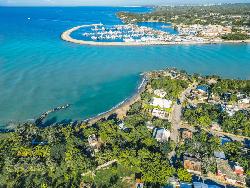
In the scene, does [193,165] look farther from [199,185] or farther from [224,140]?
[224,140]

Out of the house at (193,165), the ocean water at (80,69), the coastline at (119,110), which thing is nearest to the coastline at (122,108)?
the coastline at (119,110)

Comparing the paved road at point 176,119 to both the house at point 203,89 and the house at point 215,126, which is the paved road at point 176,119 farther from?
the house at point 215,126

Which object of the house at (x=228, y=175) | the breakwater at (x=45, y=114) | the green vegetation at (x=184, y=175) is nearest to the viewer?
the green vegetation at (x=184, y=175)

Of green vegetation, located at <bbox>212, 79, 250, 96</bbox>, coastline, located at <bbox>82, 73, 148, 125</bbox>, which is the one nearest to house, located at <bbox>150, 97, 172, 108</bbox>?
coastline, located at <bbox>82, 73, 148, 125</bbox>

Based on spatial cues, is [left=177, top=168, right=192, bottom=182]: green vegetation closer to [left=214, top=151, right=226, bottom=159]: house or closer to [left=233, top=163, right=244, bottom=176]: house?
[left=233, top=163, right=244, bottom=176]: house

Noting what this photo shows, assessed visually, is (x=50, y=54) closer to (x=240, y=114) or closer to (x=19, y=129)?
(x=19, y=129)

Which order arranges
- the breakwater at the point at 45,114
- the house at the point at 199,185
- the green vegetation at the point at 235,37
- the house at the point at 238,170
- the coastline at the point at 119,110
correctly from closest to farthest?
the house at the point at 199,185 → the house at the point at 238,170 → the coastline at the point at 119,110 → the breakwater at the point at 45,114 → the green vegetation at the point at 235,37

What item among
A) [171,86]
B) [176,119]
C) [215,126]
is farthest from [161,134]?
[171,86]
